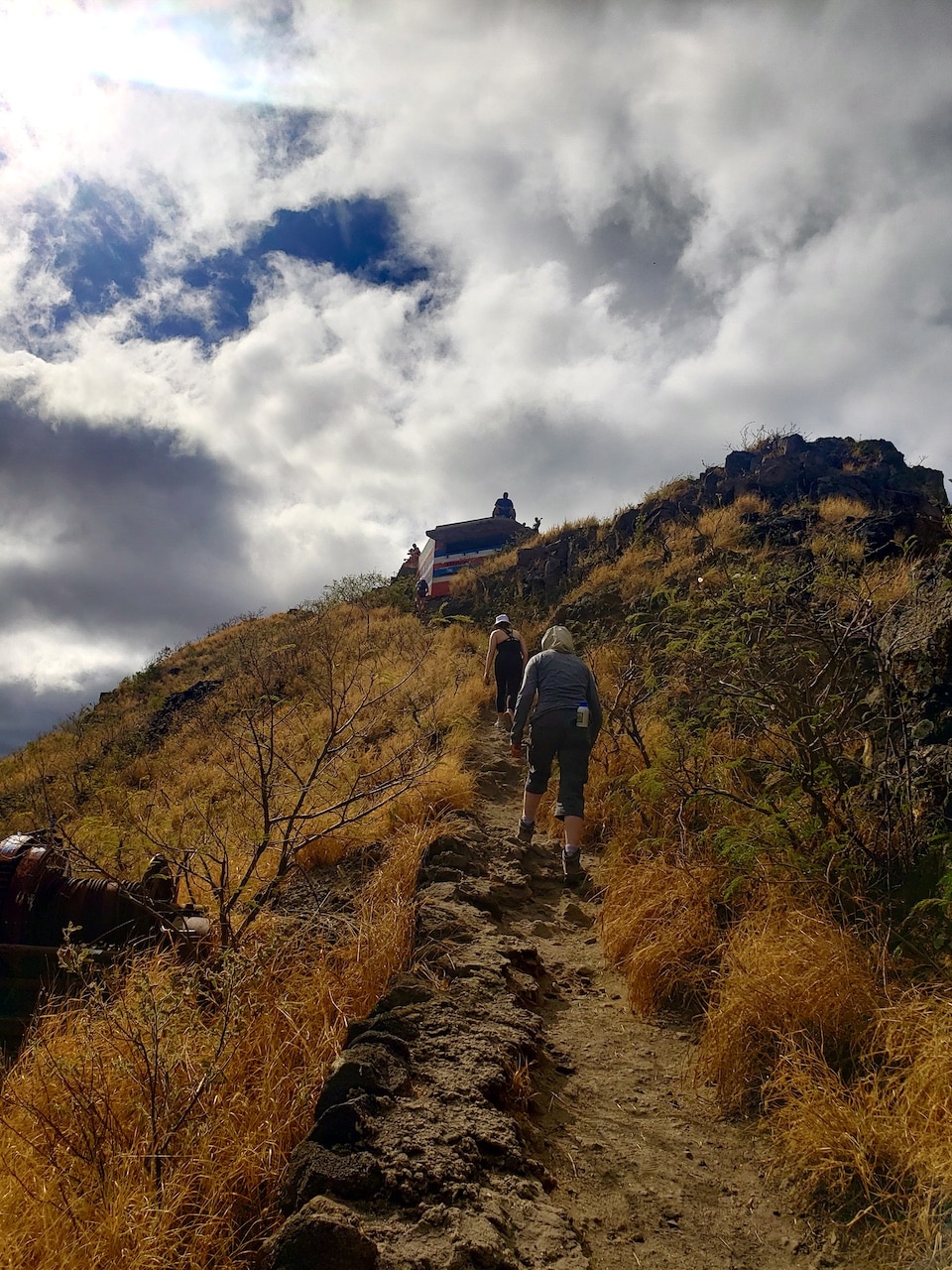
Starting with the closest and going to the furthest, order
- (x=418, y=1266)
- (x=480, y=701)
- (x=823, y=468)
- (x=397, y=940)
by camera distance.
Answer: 1. (x=418, y=1266)
2. (x=397, y=940)
3. (x=480, y=701)
4. (x=823, y=468)

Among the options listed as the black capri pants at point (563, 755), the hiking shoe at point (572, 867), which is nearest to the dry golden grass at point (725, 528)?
the black capri pants at point (563, 755)

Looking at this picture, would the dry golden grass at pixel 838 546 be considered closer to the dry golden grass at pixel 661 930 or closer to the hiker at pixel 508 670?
the hiker at pixel 508 670

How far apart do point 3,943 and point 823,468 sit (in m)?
18.5

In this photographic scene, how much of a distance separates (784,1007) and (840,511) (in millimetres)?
12853

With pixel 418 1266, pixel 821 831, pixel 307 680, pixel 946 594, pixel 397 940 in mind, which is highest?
pixel 307 680

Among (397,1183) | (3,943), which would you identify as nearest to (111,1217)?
(397,1183)

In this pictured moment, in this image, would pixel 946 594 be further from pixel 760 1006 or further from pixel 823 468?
pixel 823 468

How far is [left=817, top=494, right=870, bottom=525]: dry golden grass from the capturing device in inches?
520

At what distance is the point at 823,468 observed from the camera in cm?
1758

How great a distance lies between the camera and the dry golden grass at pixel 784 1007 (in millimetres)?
2635

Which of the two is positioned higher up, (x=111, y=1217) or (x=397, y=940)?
(x=397, y=940)

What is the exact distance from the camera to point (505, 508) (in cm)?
2902

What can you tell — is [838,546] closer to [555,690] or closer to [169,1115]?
[555,690]

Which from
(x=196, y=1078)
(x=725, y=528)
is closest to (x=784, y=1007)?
(x=196, y=1078)
